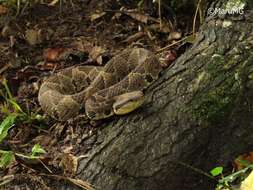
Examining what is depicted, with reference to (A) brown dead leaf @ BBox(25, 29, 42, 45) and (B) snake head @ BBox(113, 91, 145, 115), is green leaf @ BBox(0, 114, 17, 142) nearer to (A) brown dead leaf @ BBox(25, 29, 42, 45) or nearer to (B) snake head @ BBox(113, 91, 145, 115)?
(B) snake head @ BBox(113, 91, 145, 115)

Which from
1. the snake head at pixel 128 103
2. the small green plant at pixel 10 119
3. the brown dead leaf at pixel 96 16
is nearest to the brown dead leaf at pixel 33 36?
the brown dead leaf at pixel 96 16

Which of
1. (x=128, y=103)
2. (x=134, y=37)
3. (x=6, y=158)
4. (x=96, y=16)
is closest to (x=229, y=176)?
(x=128, y=103)

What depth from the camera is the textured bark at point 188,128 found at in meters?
3.50

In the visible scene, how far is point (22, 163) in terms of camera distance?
370 centimetres

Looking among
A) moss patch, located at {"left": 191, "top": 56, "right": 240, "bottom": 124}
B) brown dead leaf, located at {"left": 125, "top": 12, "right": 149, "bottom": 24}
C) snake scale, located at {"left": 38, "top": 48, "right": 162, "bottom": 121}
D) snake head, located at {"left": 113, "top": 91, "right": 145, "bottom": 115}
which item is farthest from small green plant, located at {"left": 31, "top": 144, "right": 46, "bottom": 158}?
brown dead leaf, located at {"left": 125, "top": 12, "right": 149, "bottom": 24}

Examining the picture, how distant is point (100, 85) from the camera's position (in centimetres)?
475

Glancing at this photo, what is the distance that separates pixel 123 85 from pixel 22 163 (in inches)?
49.6

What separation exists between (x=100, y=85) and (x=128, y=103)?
1.04 m

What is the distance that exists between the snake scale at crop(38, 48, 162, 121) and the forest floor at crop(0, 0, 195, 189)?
0.47 feet

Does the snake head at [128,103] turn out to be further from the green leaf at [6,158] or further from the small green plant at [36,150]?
the green leaf at [6,158]

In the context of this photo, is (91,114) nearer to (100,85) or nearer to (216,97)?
(100,85)

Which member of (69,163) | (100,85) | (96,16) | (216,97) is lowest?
(69,163)

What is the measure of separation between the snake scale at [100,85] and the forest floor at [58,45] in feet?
0.47

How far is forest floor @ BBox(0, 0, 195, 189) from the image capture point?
4.18 m
